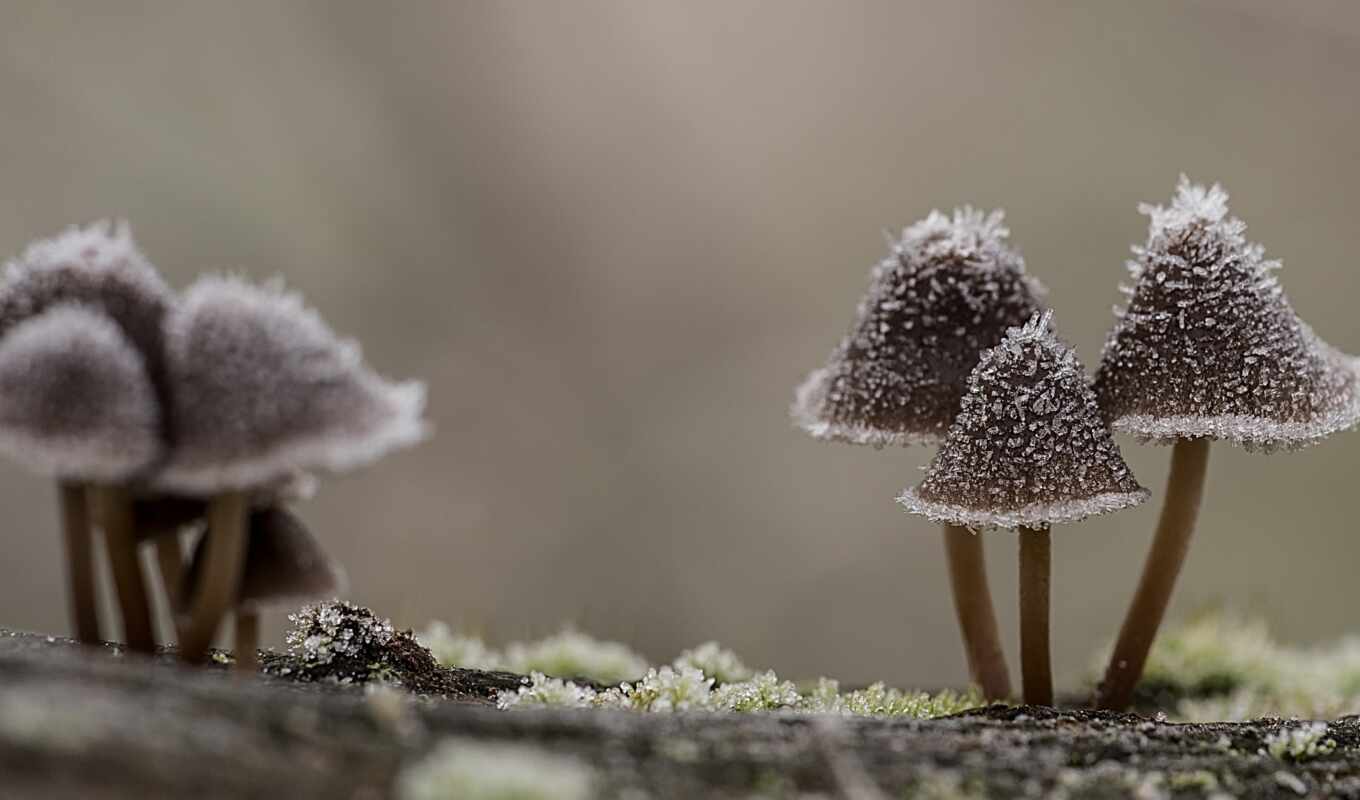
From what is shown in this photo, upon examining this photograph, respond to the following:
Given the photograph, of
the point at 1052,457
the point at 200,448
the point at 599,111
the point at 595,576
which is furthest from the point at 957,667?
the point at 200,448

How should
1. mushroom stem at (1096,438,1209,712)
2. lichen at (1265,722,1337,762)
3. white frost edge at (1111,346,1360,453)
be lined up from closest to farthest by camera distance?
lichen at (1265,722,1337,762) < white frost edge at (1111,346,1360,453) < mushroom stem at (1096,438,1209,712)

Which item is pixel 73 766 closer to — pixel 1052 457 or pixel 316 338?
pixel 316 338

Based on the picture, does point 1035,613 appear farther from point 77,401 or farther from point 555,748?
point 77,401

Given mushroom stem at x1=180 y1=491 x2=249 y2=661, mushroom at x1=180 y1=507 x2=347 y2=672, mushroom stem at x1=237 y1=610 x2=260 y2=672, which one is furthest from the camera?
mushroom stem at x1=237 y1=610 x2=260 y2=672

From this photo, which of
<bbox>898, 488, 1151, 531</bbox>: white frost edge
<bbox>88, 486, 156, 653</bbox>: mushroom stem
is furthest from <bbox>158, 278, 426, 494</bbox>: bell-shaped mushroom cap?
<bbox>898, 488, 1151, 531</bbox>: white frost edge

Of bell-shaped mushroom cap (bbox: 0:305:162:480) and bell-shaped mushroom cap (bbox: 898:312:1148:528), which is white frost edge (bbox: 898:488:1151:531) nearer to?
bell-shaped mushroom cap (bbox: 898:312:1148:528)
